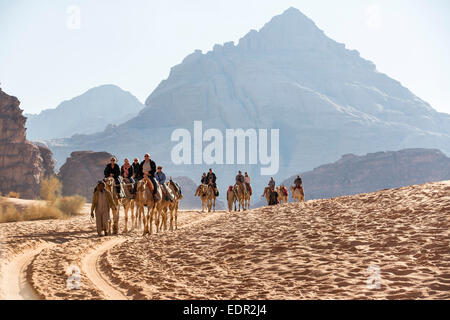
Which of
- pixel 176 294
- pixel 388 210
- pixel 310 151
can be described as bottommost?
pixel 176 294

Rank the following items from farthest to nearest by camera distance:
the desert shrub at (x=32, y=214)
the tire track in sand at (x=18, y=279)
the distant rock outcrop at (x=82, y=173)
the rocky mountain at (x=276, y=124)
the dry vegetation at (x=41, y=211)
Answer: the rocky mountain at (x=276, y=124)
the distant rock outcrop at (x=82, y=173)
the dry vegetation at (x=41, y=211)
the desert shrub at (x=32, y=214)
the tire track in sand at (x=18, y=279)

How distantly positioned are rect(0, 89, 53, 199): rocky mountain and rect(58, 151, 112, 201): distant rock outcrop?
12.6 feet

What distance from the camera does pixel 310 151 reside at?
169 metres

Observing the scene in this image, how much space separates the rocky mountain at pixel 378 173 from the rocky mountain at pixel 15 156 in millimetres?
67394

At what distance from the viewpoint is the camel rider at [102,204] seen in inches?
627

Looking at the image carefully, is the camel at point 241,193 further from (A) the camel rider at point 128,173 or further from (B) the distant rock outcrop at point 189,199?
(B) the distant rock outcrop at point 189,199

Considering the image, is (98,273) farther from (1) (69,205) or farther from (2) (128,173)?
(1) (69,205)

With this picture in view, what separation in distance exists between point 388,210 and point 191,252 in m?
6.24

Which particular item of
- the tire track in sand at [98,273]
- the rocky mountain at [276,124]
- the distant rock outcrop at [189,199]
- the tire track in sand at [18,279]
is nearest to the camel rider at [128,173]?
the tire track in sand at [98,273]

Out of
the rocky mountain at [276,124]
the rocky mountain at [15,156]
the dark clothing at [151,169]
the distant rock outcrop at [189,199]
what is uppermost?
the rocky mountain at [276,124]

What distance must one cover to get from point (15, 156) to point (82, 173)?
886cm

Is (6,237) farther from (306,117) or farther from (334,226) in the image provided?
(306,117)

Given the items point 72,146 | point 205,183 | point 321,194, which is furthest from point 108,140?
point 205,183

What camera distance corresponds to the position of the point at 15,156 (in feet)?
177
